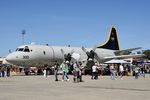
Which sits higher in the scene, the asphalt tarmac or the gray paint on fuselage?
the gray paint on fuselage

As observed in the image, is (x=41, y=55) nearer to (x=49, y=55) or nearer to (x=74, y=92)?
(x=49, y=55)

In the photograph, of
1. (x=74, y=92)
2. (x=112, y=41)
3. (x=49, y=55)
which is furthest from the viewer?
(x=112, y=41)

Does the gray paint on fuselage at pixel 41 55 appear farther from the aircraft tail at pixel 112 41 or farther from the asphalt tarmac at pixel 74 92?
the asphalt tarmac at pixel 74 92

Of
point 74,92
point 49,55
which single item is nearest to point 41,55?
point 49,55

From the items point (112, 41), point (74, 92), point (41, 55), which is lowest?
point (74, 92)

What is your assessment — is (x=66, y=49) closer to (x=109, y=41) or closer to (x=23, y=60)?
(x=23, y=60)

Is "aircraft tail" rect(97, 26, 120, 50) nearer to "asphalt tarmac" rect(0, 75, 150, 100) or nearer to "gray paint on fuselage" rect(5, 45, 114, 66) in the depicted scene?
"gray paint on fuselage" rect(5, 45, 114, 66)

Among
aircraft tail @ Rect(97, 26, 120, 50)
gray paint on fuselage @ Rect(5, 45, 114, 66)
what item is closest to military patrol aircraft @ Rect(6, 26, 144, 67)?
gray paint on fuselage @ Rect(5, 45, 114, 66)

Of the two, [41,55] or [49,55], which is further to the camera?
[49,55]

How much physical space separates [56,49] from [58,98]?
3312 centimetres

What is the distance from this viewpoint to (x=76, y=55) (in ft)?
156

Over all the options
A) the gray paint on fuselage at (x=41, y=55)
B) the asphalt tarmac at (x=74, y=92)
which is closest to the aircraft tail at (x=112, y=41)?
the gray paint on fuselage at (x=41, y=55)

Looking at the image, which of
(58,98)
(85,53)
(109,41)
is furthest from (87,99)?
(109,41)

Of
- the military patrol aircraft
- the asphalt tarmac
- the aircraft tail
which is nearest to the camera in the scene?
the asphalt tarmac
